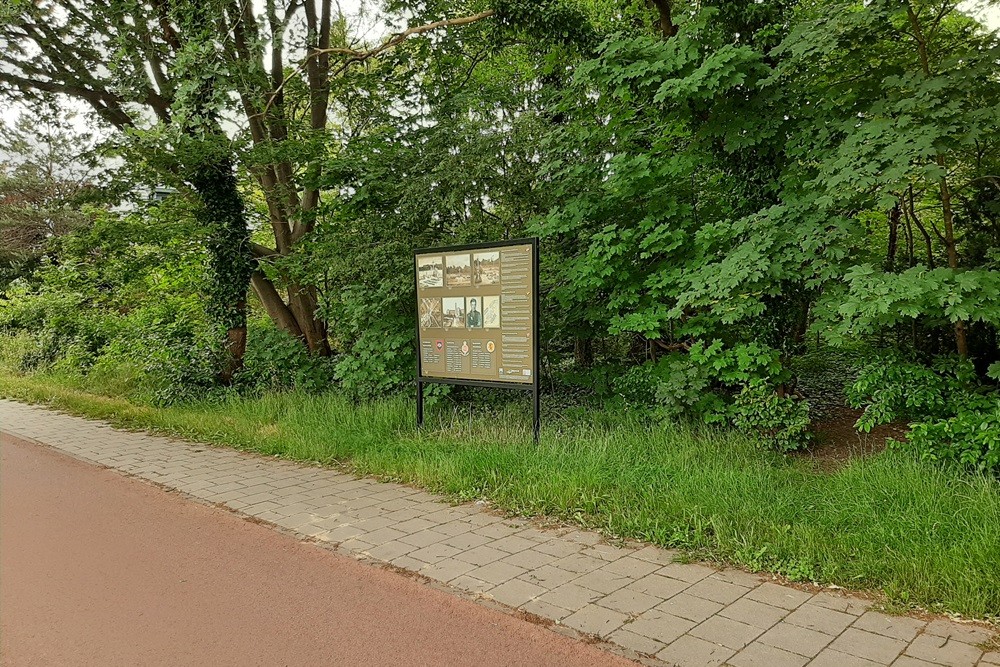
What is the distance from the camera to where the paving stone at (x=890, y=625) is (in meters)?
3.55

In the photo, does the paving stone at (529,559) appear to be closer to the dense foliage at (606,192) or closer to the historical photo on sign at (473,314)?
the dense foliage at (606,192)

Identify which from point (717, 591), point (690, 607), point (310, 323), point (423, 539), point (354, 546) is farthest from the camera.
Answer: point (310, 323)

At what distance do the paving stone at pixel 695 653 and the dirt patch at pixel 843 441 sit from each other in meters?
3.63

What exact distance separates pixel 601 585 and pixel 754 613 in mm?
922

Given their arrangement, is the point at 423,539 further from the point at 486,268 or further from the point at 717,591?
the point at 486,268

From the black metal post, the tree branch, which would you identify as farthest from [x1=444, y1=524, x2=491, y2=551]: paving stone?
the tree branch

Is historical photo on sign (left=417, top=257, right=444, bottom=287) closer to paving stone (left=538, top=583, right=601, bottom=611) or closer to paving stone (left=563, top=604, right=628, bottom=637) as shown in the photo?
paving stone (left=538, top=583, right=601, bottom=611)

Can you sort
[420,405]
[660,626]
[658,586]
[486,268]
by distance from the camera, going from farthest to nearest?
[420,405] → [486,268] → [658,586] → [660,626]

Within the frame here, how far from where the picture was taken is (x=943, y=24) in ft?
21.4

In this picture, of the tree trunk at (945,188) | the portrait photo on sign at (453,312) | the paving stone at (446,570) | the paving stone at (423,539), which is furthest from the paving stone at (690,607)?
the portrait photo on sign at (453,312)

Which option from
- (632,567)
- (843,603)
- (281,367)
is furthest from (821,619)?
(281,367)

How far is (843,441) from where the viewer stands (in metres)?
7.55

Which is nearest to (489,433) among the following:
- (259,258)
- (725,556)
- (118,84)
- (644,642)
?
(725,556)

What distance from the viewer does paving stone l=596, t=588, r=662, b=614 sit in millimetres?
3986
